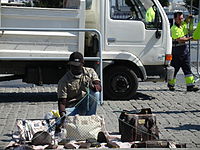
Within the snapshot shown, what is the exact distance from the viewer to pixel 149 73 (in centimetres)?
1169

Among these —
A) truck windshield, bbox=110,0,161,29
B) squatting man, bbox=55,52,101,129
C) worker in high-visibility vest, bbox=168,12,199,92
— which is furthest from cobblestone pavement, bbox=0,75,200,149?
truck windshield, bbox=110,0,161,29

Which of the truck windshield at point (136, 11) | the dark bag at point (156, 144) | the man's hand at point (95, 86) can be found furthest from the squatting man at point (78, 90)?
the truck windshield at point (136, 11)

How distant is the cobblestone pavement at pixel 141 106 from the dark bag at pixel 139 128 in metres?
0.60

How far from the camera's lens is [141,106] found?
10.9 meters

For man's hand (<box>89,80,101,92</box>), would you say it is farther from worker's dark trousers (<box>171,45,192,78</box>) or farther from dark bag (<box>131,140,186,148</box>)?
worker's dark trousers (<box>171,45,192,78</box>)

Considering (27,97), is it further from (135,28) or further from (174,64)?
(174,64)

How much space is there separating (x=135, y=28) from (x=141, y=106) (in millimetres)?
1691

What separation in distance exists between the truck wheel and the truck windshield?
3.58ft

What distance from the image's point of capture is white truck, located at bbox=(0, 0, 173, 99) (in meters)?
10.8

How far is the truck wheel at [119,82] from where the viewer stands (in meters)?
11.4

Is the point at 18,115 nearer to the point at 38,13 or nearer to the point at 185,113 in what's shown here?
the point at 38,13

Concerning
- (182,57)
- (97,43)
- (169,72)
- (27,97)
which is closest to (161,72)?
(169,72)

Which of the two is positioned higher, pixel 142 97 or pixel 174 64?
pixel 174 64

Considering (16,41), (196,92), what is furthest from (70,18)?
(196,92)
